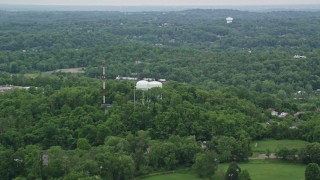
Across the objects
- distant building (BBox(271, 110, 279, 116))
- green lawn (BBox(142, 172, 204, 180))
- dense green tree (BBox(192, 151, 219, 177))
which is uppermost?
dense green tree (BBox(192, 151, 219, 177))

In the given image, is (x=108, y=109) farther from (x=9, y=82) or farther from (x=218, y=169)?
(x=9, y=82)

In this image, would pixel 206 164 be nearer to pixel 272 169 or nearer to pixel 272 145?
pixel 272 169

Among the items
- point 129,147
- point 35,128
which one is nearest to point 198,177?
point 129,147

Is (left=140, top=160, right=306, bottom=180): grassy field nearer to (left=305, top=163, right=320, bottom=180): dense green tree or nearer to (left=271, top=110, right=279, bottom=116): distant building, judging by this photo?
(left=305, top=163, right=320, bottom=180): dense green tree

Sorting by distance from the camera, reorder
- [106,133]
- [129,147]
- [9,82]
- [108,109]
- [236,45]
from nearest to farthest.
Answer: [129,147] < [106,133] < [108,109] < [9,82] < [236,45]

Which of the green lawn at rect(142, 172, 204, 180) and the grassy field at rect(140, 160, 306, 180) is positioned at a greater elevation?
the grassy field at rect(140, 160, 306, 180)

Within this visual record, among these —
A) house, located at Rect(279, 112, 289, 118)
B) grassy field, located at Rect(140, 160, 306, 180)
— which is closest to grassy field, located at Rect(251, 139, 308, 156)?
grassy field, located at Rect(140, 160, 306, 180)

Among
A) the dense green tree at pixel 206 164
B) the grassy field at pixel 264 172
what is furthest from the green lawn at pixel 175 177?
the dense green tree at pixel 206 164
